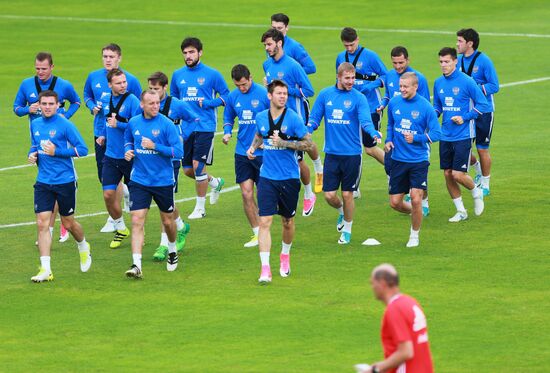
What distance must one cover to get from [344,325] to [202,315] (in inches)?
74.7

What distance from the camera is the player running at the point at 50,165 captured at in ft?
58.1

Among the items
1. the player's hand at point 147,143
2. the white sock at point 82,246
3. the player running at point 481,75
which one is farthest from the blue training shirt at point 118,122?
the player running at point 481,75

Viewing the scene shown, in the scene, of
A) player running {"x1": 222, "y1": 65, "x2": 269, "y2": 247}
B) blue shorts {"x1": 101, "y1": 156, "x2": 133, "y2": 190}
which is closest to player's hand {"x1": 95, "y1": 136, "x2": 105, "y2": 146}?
blue shorts {"x1": 101, "y1": 156, "x2": 133, "y2": 190}

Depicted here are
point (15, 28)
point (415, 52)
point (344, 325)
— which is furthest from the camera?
point (15, 28)

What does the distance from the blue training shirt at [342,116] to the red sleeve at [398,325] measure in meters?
9.15

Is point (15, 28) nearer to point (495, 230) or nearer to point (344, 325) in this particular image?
point (495, 230)

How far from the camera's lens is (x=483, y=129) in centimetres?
2292

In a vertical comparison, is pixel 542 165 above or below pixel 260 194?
below

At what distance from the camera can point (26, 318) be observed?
16125mm

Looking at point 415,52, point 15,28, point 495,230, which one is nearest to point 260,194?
point 495,230

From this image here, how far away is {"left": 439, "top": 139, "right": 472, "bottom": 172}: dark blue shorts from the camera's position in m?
21.0

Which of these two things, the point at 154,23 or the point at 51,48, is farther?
the point at 154,23

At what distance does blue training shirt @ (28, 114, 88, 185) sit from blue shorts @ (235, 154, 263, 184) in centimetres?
291

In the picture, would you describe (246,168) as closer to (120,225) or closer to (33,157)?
(120,225)
